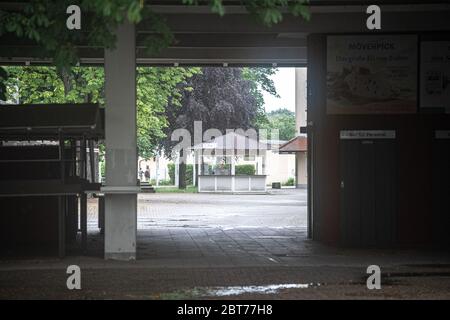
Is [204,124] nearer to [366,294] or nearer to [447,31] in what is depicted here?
[447,31]

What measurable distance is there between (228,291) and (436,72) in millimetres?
→ 7957

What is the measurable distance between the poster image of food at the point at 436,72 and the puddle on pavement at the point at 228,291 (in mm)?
6633

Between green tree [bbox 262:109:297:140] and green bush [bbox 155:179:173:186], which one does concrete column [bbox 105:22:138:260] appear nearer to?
green bush [bbox 155:179:173:186]

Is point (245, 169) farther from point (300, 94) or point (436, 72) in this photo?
point (436, 72)

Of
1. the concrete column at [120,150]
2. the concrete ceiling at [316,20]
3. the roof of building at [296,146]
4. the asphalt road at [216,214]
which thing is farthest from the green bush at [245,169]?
the concrete column at [120,150]

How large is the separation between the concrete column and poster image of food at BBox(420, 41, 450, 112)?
6173 millimetres

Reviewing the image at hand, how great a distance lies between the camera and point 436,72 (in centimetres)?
1567

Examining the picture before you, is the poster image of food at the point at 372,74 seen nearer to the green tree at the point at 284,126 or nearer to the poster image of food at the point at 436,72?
the poster image of food at the point at 436,72

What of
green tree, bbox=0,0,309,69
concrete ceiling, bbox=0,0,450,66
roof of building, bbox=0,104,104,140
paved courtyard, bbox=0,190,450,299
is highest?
concrete ceiling, bbox=0,0,450,66

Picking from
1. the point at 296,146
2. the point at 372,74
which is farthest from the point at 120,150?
the point at 296,146

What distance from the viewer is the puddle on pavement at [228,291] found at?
9609mm

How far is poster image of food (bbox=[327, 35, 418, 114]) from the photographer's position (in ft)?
51.4

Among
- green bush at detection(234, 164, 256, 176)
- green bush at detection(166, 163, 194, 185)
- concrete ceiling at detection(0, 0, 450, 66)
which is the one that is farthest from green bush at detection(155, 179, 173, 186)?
concrete ceiling at detection(0, 0, 450, 66)
